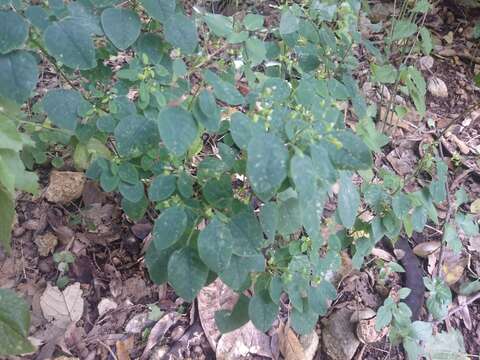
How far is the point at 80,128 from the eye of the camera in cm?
127

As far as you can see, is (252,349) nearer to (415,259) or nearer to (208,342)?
(208,342)

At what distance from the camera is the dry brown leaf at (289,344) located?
1562mm

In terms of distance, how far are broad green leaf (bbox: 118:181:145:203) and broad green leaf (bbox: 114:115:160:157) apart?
0.54ft

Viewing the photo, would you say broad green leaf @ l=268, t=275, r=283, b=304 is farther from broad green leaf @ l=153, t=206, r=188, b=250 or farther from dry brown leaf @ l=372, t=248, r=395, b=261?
dry brown leaf @ l=372, t=248, r=395, b=261

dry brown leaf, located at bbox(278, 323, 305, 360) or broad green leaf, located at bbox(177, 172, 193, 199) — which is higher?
broad green leaf, located at bbox(177, 172, 193, 199)

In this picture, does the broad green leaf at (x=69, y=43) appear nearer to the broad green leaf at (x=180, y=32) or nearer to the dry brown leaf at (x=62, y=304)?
the broad green leaf at (x=180, y=32)

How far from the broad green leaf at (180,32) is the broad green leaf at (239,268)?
476 mm

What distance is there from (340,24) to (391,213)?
53cm

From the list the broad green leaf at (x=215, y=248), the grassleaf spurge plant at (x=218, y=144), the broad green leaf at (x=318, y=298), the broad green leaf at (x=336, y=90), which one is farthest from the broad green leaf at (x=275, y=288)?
the broad green leaf at (x=336, y=90)

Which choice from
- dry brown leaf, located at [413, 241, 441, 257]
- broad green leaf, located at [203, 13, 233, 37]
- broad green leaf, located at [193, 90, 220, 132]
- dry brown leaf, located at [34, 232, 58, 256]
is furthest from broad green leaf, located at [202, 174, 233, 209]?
dry brown leaf, located at [413, 241, 441, 257]

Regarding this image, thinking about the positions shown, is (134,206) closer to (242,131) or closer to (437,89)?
(242,131)

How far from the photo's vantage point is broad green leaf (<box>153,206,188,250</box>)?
1031 mm

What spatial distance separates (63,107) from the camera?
1.17m

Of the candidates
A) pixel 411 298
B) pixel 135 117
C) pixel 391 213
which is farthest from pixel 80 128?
pixel 411 298
